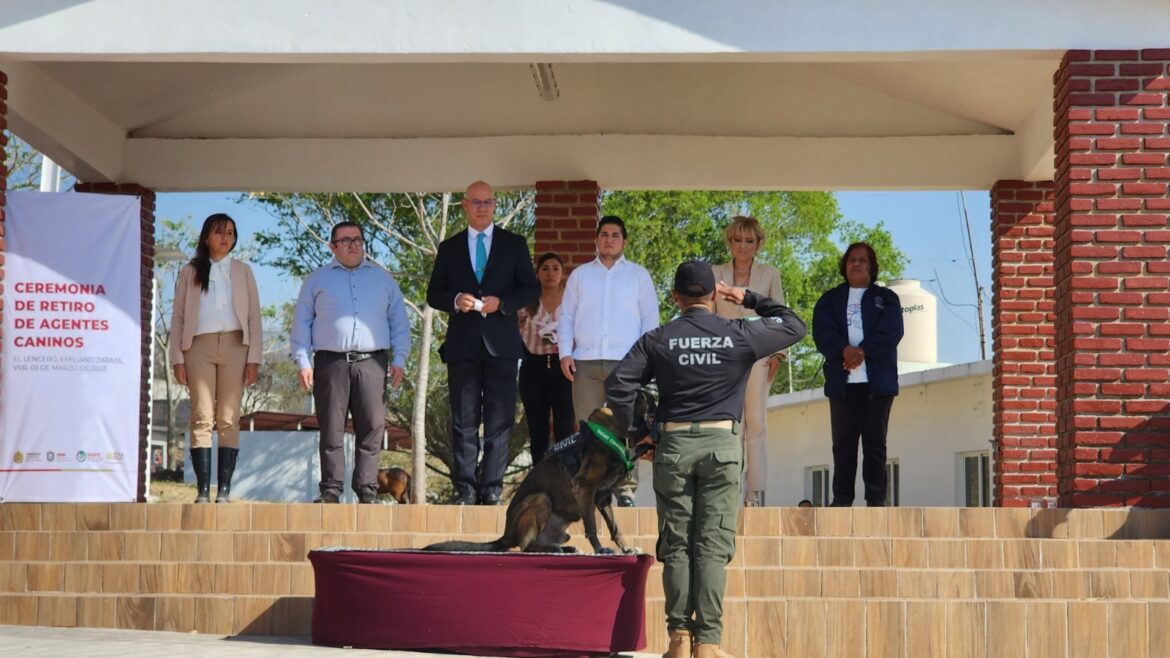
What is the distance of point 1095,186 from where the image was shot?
8.88m

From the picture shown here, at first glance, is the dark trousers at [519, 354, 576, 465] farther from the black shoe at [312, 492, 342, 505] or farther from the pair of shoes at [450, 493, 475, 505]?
the black shoe at [312, 492, 342, 505]

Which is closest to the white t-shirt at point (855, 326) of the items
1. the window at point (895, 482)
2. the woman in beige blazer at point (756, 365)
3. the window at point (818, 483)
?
the woman in beige blazer at point (756, 365)

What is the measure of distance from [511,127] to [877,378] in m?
4.30

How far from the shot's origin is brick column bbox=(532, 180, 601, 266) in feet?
39.9

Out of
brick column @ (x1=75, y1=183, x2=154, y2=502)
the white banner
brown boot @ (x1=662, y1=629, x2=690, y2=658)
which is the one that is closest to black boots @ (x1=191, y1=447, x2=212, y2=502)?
the white banner

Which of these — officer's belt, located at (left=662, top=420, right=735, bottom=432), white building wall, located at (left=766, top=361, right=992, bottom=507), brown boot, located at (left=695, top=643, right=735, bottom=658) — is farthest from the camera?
white building wall, located at (left=766, top=361, right=992, bottom=507)

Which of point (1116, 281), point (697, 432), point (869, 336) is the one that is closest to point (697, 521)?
point (697, 432)

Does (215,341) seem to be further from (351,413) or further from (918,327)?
(918,327)

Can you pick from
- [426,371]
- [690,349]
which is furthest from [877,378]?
[426,371]

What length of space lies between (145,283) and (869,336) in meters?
6.23

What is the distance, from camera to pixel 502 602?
22.1ft

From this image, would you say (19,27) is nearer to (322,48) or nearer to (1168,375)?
(322,48)

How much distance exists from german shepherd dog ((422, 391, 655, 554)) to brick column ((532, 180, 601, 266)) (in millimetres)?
5245

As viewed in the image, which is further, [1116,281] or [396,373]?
[396,373]
